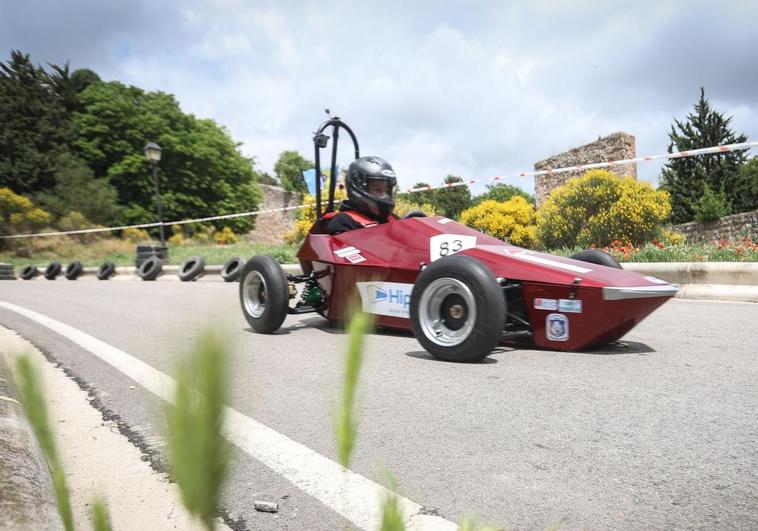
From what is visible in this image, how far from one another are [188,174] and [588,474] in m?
36.2

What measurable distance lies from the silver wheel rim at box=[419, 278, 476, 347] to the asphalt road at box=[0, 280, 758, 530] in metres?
0.15

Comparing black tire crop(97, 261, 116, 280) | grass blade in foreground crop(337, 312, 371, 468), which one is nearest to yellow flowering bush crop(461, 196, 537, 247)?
black tire crop(97, 261, 116, 280)

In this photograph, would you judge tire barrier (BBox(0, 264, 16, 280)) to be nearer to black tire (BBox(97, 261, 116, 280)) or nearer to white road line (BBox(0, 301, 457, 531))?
black tire (BBox(97, 261, 116, 280))

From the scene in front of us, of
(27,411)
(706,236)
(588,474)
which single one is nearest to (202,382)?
(27,411)

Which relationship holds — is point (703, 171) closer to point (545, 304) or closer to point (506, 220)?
point (506, 220)

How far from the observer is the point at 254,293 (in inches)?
198

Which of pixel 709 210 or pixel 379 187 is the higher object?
pixel 709 210

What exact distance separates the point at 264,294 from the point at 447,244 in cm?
173

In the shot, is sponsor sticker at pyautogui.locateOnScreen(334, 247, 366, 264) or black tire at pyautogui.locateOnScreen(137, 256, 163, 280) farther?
black tire at pyautogui.locateOnScreen(137, 256, 163, 280)

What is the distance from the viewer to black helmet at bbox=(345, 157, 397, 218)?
4.91m

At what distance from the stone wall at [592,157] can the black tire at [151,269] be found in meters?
12.3

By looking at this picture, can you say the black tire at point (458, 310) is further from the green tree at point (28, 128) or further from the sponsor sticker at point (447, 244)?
the green tree at point (28, 128)

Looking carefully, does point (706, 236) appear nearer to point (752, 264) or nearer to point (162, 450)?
point (752, 264)

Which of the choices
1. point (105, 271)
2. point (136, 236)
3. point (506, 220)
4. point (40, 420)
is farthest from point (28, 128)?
point (40, 420)
